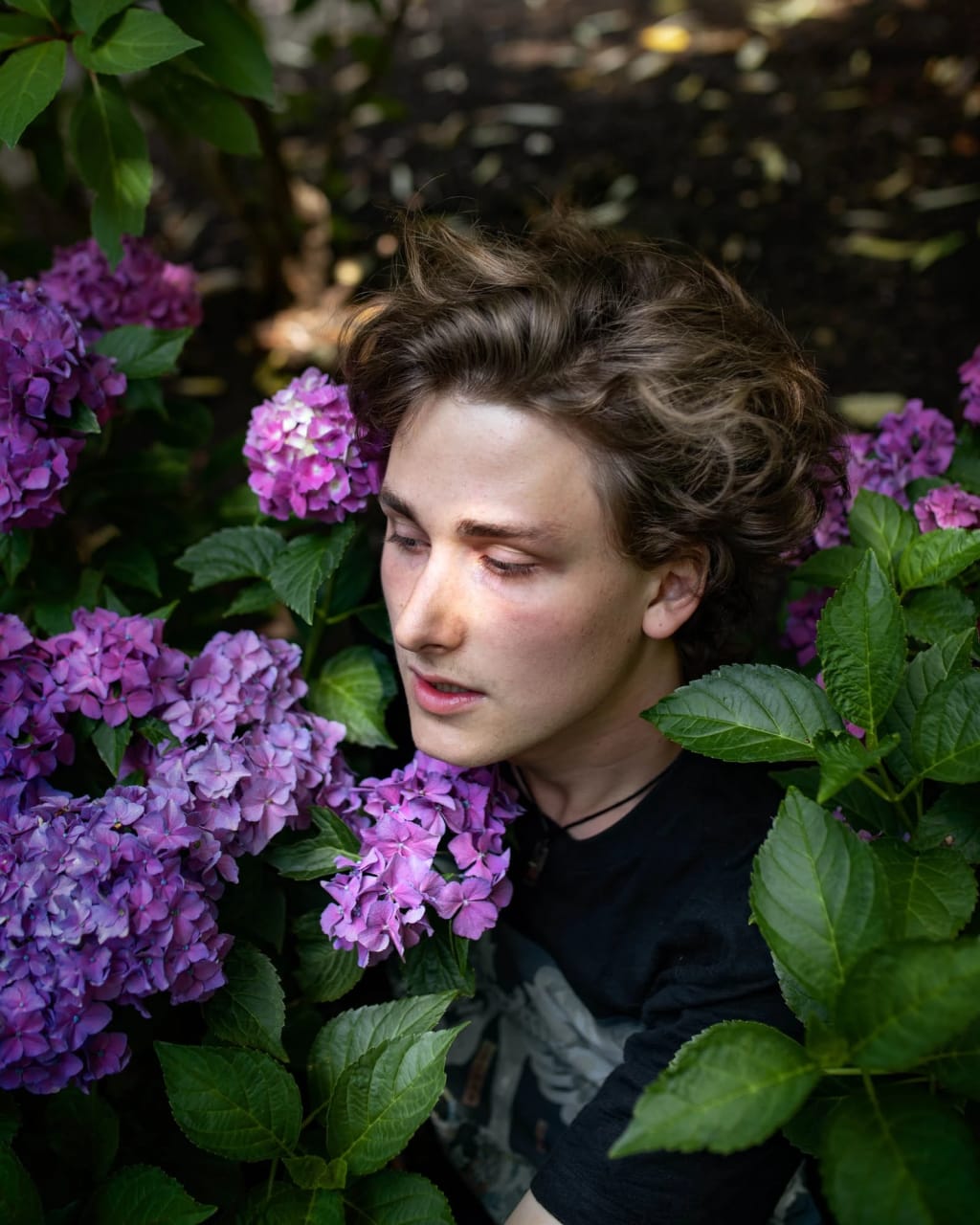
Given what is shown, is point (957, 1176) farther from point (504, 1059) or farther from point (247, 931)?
point (504, 1059)

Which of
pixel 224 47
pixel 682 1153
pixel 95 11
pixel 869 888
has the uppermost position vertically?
Answer: pixel 95 11

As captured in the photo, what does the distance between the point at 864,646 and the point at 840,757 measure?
0.17m

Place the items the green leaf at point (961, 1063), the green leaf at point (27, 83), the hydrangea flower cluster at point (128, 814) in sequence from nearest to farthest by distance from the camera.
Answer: the green leaf at point (961, 1063)
the hydrangea flower cluster at point (128, 814)
the green leaf at point (27, 83)

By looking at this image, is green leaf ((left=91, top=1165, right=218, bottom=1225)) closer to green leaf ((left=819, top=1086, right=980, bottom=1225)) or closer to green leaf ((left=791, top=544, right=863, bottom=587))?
green leaf ((left=819, top=1086, right=980, bottom=1225))

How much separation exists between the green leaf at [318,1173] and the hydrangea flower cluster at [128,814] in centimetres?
25

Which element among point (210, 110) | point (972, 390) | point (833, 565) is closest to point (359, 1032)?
point (833, 565)

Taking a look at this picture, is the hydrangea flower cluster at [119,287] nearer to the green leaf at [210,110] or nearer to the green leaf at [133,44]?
the green leaf at [210,110]

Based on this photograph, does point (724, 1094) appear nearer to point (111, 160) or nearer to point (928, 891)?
point (928, 891)

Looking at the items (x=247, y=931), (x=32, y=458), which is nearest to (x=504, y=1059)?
(x=247, y=931)

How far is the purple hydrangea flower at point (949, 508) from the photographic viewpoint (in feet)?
6.10

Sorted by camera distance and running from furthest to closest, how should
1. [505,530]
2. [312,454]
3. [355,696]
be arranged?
[355,696], [312,454], [505,530]

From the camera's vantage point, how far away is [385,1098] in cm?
144

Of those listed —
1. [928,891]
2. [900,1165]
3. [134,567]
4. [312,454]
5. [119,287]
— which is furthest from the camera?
[119,287]

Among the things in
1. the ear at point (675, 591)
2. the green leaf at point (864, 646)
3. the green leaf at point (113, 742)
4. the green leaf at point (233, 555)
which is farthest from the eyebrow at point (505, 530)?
the green leaf at point (113, 742)
